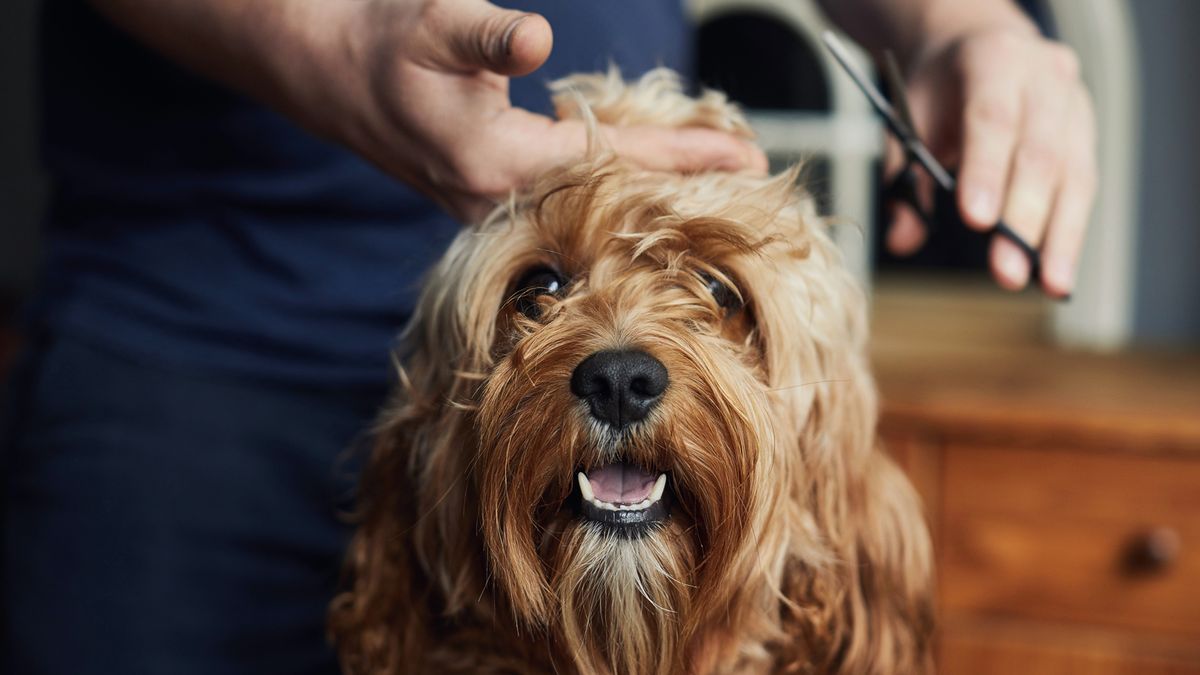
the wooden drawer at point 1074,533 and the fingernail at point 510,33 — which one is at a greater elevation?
the fingernail at point 510,33

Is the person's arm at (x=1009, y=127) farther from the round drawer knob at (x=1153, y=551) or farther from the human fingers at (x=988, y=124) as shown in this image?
the round drawer knob at (x=1153, y=551)

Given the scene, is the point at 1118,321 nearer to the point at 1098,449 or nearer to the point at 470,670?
the point at 1098,449

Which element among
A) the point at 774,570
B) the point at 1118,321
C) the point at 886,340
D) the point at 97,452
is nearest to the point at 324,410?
the point at 97,452

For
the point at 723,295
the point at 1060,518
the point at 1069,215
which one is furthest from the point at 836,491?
the point at 1060,518

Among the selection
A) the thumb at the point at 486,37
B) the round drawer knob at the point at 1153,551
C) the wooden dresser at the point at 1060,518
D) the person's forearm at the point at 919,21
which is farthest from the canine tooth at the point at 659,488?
the round drawer knob at the point at 1153,551

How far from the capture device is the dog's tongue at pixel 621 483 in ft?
3.06

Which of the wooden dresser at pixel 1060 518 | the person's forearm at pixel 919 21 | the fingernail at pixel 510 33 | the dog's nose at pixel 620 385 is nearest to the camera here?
the fingernail at pixel 510 33

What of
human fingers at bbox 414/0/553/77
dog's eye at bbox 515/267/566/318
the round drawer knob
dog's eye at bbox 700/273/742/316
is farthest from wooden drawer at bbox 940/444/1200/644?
human fingers at bbox 414/0/553/77

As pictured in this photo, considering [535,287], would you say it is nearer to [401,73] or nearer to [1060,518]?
[401,73]

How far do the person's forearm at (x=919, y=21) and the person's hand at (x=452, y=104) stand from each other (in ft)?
1.25

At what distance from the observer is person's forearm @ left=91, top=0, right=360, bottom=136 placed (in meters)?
0.88

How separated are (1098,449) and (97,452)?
5.28ft

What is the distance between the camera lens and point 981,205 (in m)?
1.07

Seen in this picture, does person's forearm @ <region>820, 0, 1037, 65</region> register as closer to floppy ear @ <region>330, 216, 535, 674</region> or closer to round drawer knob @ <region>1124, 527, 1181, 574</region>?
floppy ear @ <region>330, 216, 535, 674</region>
